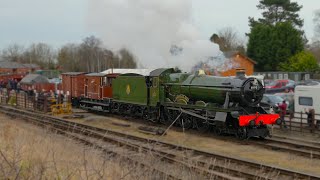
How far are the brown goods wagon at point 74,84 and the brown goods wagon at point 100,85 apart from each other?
1446 mm

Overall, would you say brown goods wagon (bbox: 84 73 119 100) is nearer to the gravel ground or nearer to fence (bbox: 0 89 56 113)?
fence (bbox: 0 89 56 113)

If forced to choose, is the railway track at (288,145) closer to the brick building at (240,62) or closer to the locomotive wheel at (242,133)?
the locomotive wheel at (242,133)

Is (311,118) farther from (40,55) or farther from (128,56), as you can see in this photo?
(40,55)

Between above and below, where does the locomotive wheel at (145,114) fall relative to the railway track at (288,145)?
above

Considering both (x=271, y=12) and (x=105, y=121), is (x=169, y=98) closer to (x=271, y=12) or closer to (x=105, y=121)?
(x=105, y=121)

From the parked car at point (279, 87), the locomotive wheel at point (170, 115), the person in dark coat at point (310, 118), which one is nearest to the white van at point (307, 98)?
the person in dark coat at point (310, 118)

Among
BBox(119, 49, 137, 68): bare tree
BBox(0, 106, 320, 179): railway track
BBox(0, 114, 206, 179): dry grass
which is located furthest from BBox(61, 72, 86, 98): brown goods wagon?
BBox(0, 114, 206, 179): dry grass

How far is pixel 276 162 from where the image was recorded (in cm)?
1173

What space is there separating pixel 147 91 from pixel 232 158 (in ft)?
30.0

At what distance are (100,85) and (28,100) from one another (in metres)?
6.70

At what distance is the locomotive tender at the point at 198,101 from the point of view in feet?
49.4

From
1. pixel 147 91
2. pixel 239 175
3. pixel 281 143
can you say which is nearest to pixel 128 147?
pixel 239 175

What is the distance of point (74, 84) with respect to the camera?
28.2 metres

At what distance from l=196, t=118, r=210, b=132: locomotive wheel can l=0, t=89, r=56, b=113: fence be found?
11.5 metres
